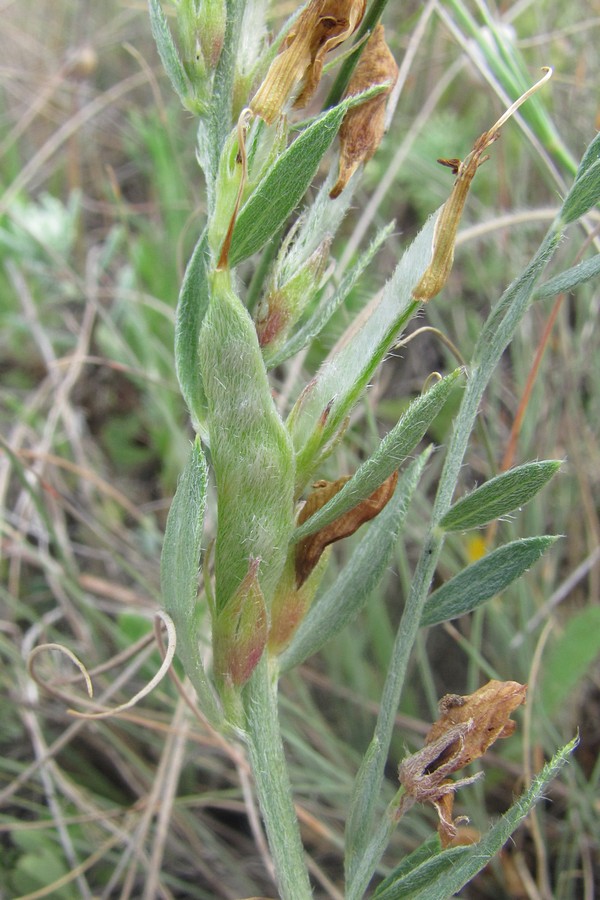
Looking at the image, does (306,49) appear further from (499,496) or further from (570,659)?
(570,659)

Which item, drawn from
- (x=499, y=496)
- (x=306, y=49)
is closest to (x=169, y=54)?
(x=306, y=49)

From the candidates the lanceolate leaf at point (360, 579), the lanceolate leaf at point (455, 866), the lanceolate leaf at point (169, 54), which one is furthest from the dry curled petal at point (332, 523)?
the lanceolate leaf at point (169, 54)

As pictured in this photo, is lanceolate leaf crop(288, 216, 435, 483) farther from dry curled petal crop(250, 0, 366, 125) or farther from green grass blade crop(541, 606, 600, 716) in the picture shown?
green grass blade crop(541, 606, 600, 716)

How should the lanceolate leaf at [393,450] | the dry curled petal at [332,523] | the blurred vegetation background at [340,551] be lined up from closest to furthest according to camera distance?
the lanceolate leaf at [393,450]
the dry curled petal at [332,523]
the blurred vegetation background at [340,551]

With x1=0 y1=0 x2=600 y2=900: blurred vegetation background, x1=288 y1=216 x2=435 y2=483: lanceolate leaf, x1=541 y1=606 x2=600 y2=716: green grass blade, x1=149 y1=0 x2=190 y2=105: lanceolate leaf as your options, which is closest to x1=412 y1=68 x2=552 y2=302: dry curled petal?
x1=288 y1=216 x2=435 y2=483: lanceolate leaf

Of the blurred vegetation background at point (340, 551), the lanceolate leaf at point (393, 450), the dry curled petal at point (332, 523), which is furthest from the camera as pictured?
the blurred vegetation background at point (340, 551)

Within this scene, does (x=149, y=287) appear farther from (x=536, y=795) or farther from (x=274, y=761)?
(x=536, y=795)

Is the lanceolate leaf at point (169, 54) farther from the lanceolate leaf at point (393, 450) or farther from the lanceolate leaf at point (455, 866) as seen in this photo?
the lanceolate leaf at point (455, 866)
